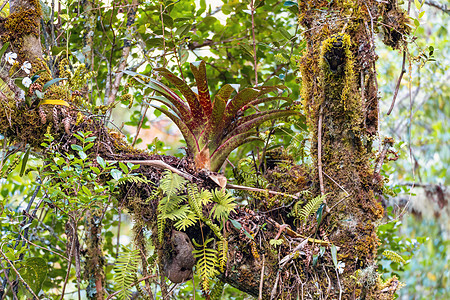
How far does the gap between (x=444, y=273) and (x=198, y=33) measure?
260cm

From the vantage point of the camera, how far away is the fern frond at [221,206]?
1187 millimetres

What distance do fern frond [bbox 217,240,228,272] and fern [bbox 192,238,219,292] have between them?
0.02m

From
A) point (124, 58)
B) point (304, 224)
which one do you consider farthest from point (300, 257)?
point (124, 58)

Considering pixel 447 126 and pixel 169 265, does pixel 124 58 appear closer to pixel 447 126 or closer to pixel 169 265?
pixel 169 265

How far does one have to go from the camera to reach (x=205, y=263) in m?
1.17

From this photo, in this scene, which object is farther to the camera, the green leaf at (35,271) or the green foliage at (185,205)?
the green leaf at (35,271)

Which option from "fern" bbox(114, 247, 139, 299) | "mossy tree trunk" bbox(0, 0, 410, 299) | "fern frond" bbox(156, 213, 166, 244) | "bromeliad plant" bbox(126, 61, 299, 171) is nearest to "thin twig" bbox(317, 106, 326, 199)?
"mossy tree trunk" bbox(0, 0, 410, 299)

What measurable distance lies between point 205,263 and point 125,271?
0.26 metres

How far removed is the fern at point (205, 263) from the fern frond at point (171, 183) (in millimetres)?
185

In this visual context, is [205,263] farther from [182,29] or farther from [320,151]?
[182,29]

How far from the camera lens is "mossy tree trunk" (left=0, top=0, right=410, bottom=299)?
48.4 inches

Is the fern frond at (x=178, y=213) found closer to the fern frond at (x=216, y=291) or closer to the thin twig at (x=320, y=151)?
the fern frond at (x=216, y=291)

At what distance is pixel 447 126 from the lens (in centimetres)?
353

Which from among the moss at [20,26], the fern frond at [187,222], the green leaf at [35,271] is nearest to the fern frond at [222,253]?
the fern frond at [187,222]
